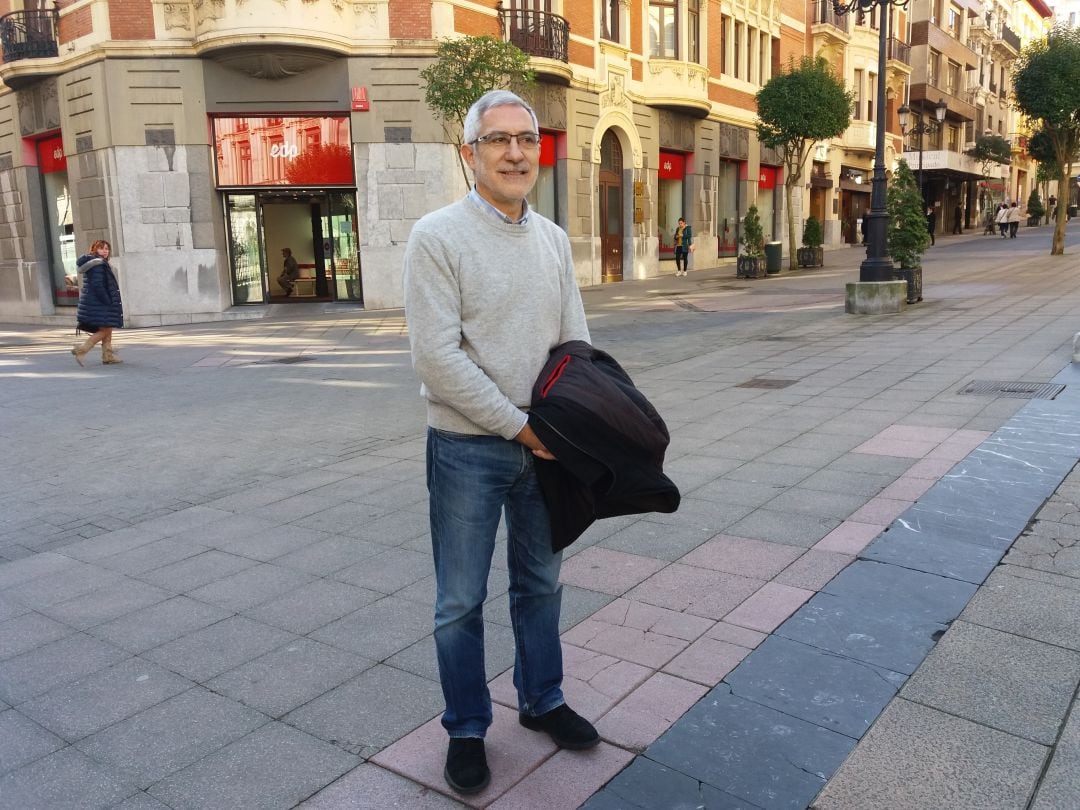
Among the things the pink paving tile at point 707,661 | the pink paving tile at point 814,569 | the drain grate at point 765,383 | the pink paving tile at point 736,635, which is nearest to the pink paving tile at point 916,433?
the drain grate at point 765,383

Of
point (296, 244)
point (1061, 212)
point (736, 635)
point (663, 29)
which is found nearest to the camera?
point (736, 635)

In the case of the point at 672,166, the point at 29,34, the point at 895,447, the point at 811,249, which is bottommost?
the point at 895,447

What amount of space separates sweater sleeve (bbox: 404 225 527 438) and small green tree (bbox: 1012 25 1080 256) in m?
26.7

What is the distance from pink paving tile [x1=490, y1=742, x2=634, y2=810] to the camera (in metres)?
2.45

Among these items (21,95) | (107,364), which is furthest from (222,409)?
(21,95)

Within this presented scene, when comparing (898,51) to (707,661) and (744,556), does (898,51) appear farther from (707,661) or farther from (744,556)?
(707,661)

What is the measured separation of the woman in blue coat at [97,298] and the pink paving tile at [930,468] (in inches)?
417

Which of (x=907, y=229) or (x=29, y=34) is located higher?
(x=29, y=34)

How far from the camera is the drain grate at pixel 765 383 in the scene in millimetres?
8727

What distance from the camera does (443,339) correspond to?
234 cm

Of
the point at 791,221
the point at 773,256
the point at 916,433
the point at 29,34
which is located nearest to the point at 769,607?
the point at 916,433

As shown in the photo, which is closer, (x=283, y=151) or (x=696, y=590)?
(x=696, y=590)

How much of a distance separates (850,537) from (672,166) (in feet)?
81.1

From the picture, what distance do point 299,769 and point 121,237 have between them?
18.3 meters
